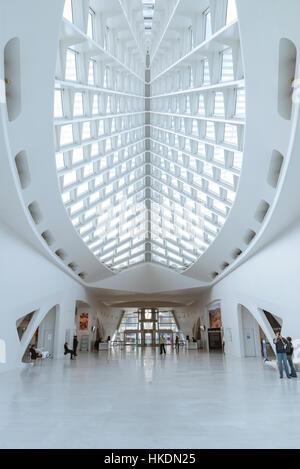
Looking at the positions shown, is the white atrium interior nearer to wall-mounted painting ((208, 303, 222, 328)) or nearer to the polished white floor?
the polished white floor

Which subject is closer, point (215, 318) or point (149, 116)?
point (149, 116)

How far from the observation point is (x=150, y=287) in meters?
38.8

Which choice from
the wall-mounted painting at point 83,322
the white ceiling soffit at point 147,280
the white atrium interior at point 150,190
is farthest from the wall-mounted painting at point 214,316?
the wall-mounted painting at point 83,322

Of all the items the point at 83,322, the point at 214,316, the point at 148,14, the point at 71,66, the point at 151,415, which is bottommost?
the point at 83,322

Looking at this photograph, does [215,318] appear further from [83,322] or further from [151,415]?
[151,415]

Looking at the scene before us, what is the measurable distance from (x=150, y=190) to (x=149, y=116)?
25.1 ft

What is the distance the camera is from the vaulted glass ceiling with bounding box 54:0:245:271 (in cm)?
1202

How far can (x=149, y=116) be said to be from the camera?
67.7 feet

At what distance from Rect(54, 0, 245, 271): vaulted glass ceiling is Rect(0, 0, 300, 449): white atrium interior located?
9 cm

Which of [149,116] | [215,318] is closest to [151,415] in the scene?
[149,116]

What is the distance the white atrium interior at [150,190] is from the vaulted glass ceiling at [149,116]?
0.09 m

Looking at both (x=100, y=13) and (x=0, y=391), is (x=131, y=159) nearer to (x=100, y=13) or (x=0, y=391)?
(x=100, y=13)

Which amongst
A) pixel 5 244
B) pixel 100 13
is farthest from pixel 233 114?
pixel 5 244

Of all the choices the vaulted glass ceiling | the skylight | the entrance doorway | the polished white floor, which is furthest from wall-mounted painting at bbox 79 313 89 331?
the skylight
